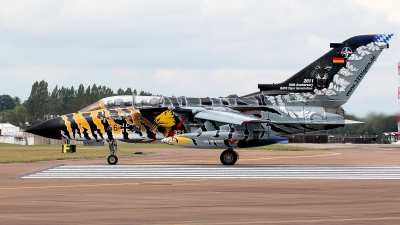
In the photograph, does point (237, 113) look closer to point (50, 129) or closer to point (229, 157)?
point (229, 157)

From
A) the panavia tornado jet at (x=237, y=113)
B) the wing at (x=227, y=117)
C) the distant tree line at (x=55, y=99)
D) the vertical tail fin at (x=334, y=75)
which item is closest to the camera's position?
the wing at (x=227, y=117)

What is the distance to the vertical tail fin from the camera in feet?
87.1

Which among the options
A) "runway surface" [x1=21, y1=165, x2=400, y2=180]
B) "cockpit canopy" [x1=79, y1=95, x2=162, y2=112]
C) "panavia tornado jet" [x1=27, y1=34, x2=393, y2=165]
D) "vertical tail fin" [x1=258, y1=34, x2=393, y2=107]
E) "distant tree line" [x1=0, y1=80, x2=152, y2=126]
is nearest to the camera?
"runway surface" [x1=21, y1=165, x2=400, y2=180]

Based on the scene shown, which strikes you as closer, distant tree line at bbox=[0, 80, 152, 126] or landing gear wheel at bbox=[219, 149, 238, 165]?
landing gear wheel at bbox=[219, 149, 238, 165]

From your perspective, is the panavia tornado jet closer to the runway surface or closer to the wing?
the wing

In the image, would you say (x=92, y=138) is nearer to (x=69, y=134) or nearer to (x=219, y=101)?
(x=69, y=134)

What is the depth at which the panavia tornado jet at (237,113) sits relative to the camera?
2469cm

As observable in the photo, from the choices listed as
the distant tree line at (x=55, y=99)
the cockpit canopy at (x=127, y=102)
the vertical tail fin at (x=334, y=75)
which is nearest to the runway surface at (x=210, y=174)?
the cockpit canopy at (x=127, y=102)

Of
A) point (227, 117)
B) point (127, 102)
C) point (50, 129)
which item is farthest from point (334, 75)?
point (50, 129)

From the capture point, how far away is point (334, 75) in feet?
87.4

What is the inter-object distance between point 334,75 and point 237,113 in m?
4.44

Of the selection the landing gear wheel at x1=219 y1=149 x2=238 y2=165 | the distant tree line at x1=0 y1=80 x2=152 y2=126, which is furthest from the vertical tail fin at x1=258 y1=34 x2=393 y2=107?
the distant tree line at x1=0 y1=80 x2=152 y2=126

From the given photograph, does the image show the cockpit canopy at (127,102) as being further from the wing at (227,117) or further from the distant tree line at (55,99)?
the distant tree line at (55,99)

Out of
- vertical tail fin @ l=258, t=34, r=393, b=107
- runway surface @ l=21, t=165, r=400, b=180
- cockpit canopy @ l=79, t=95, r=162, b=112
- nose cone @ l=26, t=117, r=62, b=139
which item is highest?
vertical tail fin @ l=258, t=34, r=393, b=107
